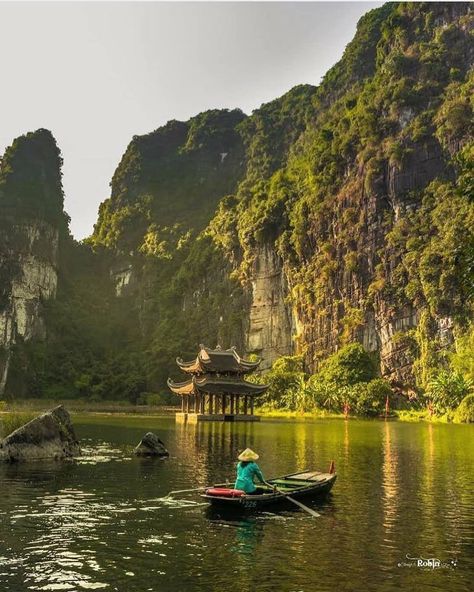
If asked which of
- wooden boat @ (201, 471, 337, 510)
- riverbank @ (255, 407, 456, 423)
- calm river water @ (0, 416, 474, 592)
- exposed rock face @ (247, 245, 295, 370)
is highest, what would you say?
exposed rock face @ (247, 245, 295, 370)

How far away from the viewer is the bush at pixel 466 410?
239 ft

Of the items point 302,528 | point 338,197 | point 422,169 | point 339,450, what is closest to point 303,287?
point 338,197

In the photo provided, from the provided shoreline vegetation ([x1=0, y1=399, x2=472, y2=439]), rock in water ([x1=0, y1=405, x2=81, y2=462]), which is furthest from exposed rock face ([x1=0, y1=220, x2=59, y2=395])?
rock in water ([x1=0, y1=405, x2=81, y2=462])

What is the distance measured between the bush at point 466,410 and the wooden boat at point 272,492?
186 ft

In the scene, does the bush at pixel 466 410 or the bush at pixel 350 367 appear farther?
the bush at pixel 350 367

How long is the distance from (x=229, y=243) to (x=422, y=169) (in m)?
46.1

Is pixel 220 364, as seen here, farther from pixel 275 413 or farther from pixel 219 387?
pixel 275 413

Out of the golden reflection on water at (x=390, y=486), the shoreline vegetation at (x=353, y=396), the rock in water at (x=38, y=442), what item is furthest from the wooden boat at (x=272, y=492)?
the shoreline vegetation at (x=353, y=396)

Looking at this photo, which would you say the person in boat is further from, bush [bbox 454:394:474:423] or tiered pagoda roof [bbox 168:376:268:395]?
bush [bbox 454:394:474:423]

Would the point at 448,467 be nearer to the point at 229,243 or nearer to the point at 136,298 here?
the point at 229,243

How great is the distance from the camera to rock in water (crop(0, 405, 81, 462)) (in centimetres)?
2802

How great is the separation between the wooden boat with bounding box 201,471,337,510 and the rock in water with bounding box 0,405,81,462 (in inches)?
492

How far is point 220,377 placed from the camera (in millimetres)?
76000

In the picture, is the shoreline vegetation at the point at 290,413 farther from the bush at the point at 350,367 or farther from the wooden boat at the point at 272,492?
the wooden boat at the point at 272,492
